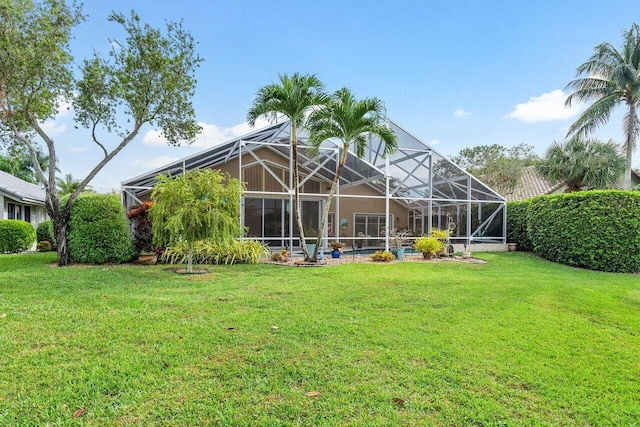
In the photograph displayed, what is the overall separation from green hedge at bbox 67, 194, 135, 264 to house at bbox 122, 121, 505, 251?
296 cm

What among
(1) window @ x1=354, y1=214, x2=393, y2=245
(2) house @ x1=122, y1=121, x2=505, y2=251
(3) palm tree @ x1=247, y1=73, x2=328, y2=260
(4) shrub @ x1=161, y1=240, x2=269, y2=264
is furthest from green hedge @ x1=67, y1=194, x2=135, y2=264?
(1) window @ x1=354, y1=214, x2=393, y2=245

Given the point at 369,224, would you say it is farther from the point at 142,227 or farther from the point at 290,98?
the point at 142,227

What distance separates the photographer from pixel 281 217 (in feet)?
57.3

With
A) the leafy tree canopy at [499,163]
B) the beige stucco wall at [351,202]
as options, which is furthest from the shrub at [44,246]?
the leafy tree canopy at [499,163]

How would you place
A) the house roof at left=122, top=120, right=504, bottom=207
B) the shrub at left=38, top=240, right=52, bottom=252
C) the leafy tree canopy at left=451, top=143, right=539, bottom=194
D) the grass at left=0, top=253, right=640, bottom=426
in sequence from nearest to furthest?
the grass at left=0, top=253, right=640, bottom=426 → the house roof at left=122, top=120, right=504, bottom=207 → the shrub at left=38, top=240, right=52, bottom=252 → the leafy tree canopy at left=451, top=143, right=539, bottom=194

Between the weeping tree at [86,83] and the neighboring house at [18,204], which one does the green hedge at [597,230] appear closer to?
the weeping tree at [86,83]

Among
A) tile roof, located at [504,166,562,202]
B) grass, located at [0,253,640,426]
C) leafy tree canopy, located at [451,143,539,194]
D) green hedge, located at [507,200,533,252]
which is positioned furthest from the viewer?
leafy tree canopy, located at [451,143,539,194]

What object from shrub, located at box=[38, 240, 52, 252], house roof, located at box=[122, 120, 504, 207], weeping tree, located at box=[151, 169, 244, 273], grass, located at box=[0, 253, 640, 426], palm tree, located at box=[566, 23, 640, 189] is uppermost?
palm tree, located at box=[566, 23, 640, 189]

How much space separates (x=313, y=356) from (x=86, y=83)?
11208mm

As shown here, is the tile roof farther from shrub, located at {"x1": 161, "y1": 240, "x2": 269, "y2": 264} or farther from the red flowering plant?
the red flowering plant

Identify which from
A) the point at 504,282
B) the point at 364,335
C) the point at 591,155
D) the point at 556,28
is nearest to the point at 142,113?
the point at 364,335

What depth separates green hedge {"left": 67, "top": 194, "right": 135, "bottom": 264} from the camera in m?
10.6

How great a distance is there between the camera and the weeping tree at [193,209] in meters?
9.31

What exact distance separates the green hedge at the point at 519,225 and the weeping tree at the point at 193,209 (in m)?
13.8
